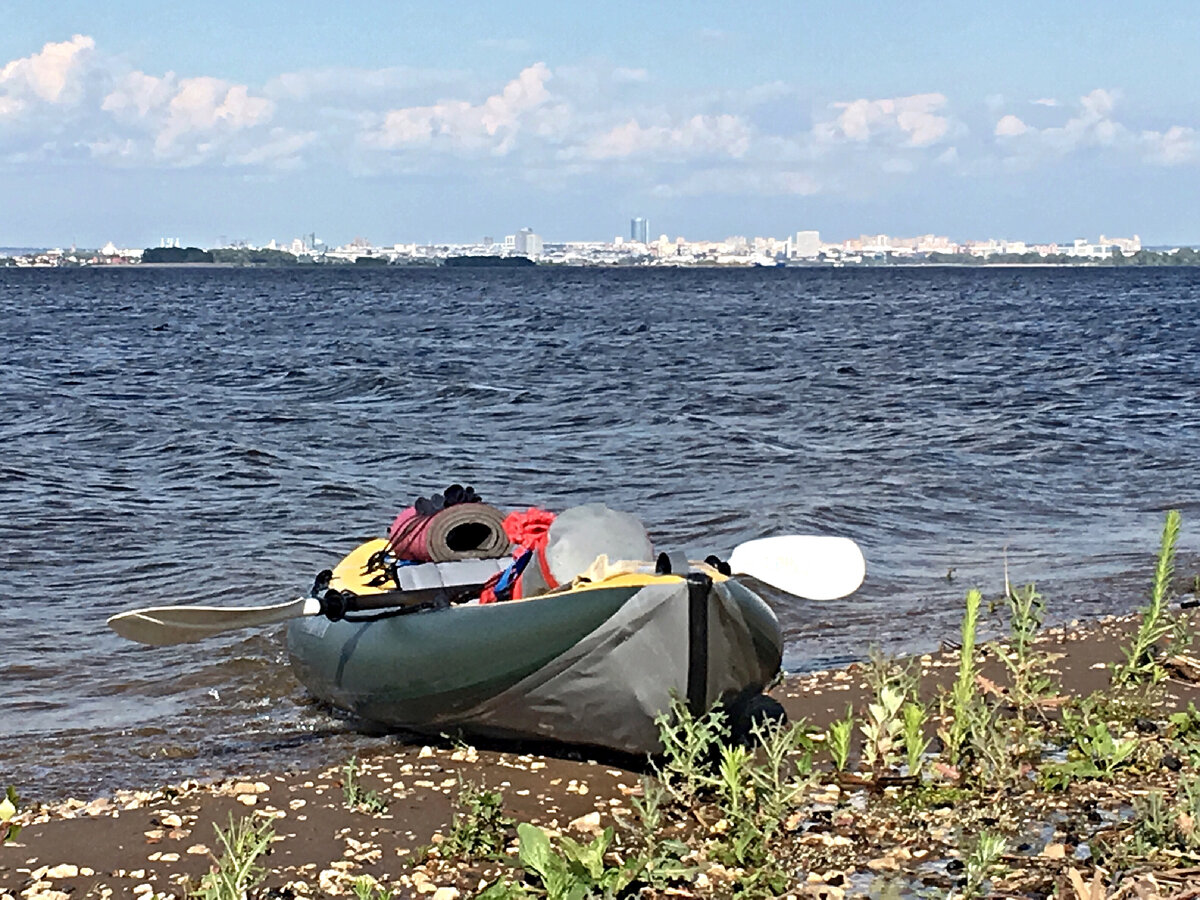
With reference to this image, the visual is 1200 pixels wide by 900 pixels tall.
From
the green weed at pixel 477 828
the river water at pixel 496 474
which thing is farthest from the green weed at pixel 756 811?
the river water at pixel 496 474

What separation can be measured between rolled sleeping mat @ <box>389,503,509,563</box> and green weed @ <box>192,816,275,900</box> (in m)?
2.14

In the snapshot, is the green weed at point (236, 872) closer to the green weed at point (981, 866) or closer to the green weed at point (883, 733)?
the green weed at point (981, 866)

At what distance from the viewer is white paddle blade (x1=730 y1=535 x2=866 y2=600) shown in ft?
19.9

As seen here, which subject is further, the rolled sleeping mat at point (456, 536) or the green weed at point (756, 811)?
the rolled sleeping mat at point (456, 536)

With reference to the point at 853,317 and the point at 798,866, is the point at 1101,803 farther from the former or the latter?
the point at 853,317

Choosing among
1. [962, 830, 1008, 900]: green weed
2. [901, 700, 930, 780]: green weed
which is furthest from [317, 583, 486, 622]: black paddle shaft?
[962, 830, 1008, 900]: green weed

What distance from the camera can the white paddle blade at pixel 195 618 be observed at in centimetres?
670

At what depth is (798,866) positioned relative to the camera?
177 inches

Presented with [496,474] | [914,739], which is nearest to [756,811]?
[914,739]

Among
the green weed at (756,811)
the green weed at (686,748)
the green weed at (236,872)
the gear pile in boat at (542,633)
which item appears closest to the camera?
the green weed at (236,872)

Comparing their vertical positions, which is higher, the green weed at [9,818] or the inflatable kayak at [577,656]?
the inflatable kayak at [577,656]

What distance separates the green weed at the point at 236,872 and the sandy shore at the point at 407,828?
0.11m

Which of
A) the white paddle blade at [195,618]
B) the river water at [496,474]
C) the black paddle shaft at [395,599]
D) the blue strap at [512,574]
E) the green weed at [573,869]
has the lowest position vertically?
the river water at [496,474]

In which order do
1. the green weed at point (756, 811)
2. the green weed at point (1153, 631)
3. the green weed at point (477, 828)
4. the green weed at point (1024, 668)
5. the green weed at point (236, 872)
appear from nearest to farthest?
the green weed at point (236, 872)
the green weed at point (756, 811)
the green weed at point (477, 828)
the green weed at point (1024, 668)
the green weed at point (1153, 631)
